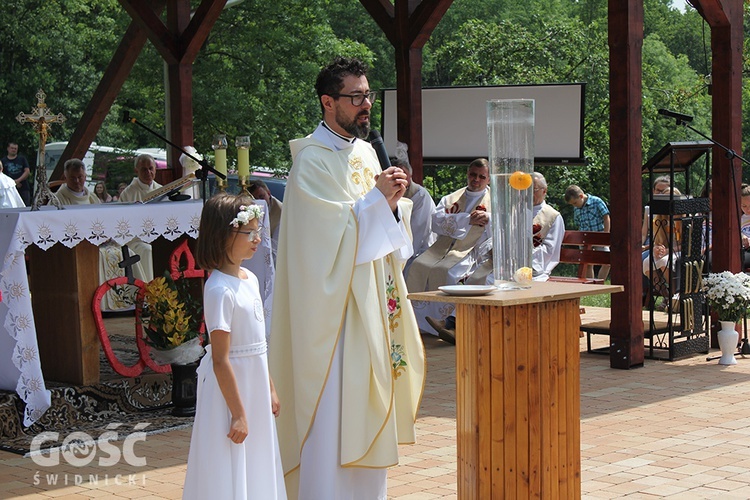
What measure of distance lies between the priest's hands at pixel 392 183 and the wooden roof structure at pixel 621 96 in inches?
170

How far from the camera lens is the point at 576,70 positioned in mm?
24688

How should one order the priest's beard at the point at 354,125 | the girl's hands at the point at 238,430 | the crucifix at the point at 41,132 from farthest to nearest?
the crucifix at the point at 41,132
the priest's beard at the point at 354,125
the girl's hands at the point at 238,430

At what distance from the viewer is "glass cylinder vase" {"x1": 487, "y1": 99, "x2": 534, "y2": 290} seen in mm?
4207

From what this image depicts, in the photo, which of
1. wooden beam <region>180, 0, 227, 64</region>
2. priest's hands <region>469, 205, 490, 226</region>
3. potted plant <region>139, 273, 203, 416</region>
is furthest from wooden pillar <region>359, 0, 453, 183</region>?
potted plant <region>139, 273, 203, 416</region>

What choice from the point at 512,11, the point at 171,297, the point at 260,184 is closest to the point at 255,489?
the point at 171,297

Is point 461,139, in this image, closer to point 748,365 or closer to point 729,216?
point 729,216

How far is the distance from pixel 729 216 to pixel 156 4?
6.90 m

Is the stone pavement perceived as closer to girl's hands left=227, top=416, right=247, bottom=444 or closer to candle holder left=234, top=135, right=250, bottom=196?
girl's hands left=227, top=416, right=247, bottom=444

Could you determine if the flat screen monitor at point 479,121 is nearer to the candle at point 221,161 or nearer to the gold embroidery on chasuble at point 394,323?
the candle at point 221,161

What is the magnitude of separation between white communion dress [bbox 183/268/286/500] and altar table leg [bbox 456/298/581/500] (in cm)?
75

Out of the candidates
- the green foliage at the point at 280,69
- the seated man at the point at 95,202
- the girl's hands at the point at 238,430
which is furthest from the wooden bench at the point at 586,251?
the girl's hands at the point at 238,430

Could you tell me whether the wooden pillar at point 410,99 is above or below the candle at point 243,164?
above

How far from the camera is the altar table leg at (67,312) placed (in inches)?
266

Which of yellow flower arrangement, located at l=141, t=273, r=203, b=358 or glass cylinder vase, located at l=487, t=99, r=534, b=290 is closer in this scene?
glass cylinder vase, located at l=487, t=99, r=534, b=290
